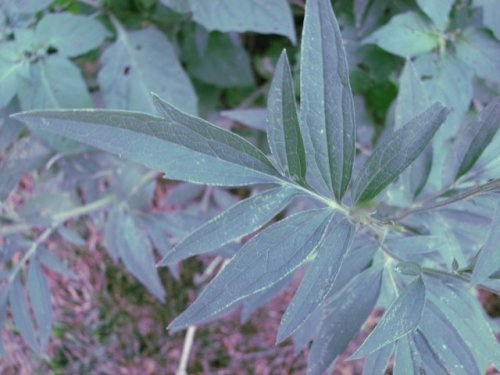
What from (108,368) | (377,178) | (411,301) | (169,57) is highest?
(169,57)

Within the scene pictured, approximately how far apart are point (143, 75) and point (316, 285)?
630 mm

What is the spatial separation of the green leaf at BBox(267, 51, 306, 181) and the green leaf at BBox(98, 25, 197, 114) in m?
0.49

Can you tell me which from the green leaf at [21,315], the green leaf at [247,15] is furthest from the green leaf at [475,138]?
the green leaf at [21,315]

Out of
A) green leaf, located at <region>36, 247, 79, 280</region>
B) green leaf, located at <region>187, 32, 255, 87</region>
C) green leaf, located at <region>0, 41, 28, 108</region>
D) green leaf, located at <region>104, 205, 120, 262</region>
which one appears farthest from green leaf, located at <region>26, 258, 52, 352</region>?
green leaf, located at <region>187, 32, 255, 87</region>

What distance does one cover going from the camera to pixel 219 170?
A: 505 millimetres

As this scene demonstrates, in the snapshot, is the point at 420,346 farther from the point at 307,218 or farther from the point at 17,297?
the point at 17,297

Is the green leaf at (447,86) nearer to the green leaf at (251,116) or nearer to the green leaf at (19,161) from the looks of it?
the green leaf at (251,116)

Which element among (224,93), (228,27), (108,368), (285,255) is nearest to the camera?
(285,255)

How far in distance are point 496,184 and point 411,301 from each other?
0.14 meters

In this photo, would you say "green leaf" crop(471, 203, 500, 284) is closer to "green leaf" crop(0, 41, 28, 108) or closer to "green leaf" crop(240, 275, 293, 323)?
"green leaf" crop(240, 275, 293, 323)

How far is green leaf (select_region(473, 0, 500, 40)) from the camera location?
802 mm

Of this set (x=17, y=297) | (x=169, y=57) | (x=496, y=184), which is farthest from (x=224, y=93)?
(x=496, y=184)

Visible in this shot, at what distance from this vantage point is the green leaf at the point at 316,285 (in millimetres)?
498

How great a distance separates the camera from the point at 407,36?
0.88 meters
